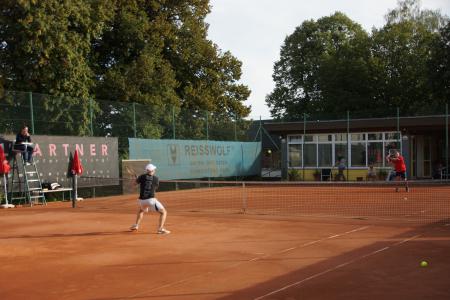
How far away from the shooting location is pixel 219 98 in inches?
1383

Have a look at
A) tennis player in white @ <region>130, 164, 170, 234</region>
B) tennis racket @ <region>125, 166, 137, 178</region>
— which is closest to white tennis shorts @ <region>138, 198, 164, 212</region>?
tennis player in white @ <region>130, 164, 170, 234</region>

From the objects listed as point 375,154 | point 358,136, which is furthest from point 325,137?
point 375,154

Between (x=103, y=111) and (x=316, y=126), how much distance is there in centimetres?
1436

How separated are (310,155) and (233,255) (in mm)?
26083

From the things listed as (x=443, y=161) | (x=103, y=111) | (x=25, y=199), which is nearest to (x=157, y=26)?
(x=103, y=111)

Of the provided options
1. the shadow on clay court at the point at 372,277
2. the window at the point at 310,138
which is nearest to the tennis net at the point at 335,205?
the shadow on clay court at the point at 372,277

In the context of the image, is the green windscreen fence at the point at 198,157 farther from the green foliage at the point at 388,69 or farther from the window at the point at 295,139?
the green foliage at the point at 388,69

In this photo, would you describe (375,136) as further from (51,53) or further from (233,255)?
(233,255)

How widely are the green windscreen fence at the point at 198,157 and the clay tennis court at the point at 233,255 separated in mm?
10040

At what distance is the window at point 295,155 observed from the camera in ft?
114

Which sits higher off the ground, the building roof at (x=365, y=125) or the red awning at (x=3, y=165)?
the building roof at (x=365, y=125)

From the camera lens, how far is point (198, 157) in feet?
94.7

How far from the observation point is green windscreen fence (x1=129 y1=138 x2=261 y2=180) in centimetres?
2598

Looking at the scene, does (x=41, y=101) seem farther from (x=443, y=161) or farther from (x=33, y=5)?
(x=443, y=161)
